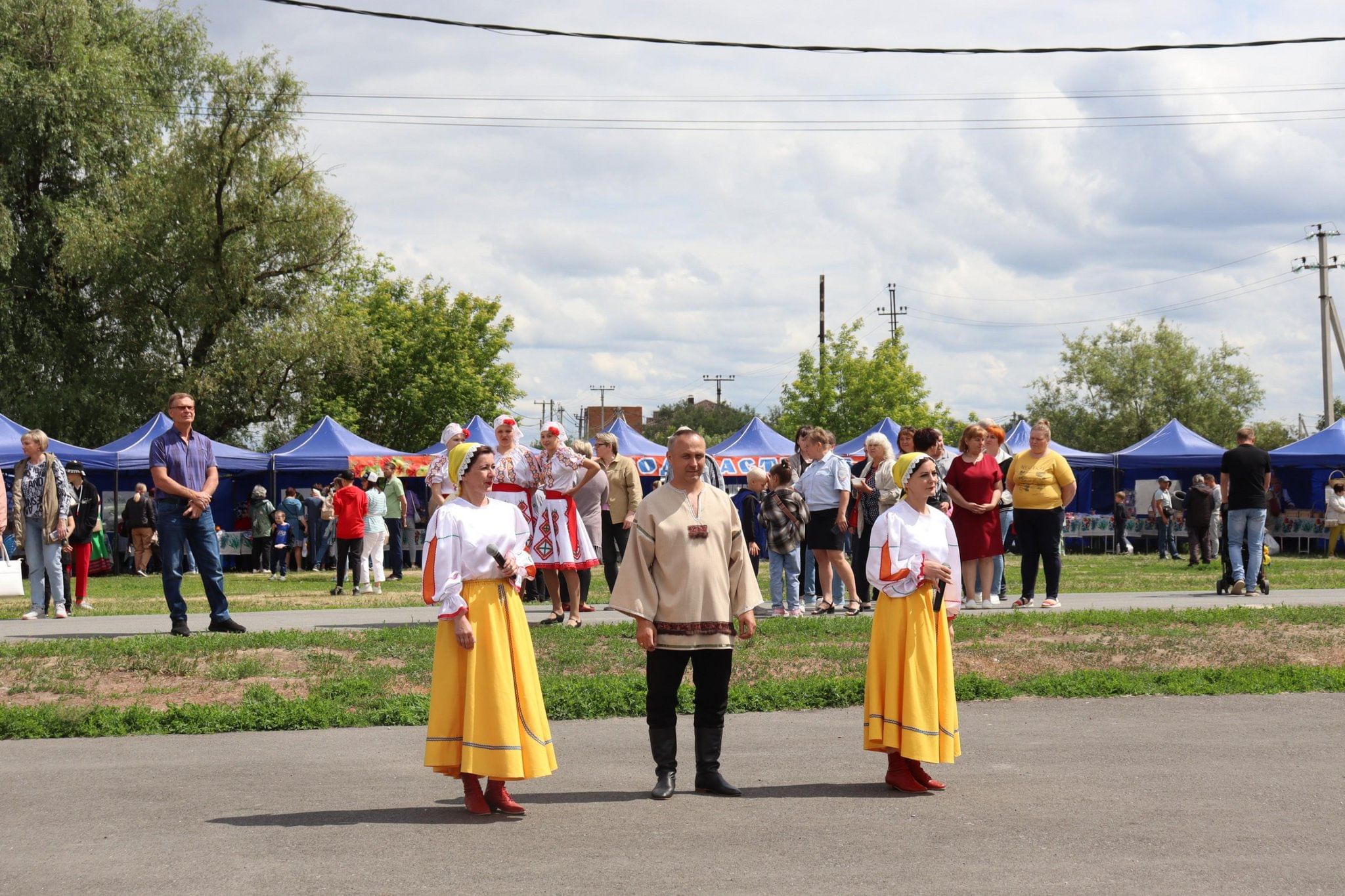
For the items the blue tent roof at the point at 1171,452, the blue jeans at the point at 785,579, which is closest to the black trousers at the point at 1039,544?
the blue jeans at the point at 785,579

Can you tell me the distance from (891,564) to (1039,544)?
8.02 metres

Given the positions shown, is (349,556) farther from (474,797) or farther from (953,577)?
(953,577)

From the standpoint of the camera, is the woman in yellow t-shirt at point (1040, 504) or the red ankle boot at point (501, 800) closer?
the red ankle boot at point (501, 800)

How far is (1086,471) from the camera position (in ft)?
114

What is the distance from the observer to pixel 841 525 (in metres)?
13.8

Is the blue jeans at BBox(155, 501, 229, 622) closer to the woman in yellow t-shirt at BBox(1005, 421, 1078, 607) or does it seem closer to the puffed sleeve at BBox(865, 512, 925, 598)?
the puffed sleeve at BBox(865, 512, 925, 598)

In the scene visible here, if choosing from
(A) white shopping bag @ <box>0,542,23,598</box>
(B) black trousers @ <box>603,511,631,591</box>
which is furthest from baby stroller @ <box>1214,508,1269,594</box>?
(A) white shopping bag @ <box>0,542,23,598</box>

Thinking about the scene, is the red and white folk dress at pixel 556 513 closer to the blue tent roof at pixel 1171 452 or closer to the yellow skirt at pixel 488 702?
the yellow skirt at pixel 488 702

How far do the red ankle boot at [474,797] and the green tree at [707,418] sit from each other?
102 metres

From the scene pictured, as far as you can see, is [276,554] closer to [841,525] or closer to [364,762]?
[841,525]

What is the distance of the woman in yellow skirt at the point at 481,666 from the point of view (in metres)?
6.12

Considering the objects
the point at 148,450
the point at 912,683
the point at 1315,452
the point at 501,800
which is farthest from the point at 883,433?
the point at 501,800

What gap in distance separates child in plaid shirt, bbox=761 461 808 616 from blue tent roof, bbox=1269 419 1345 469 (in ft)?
71.7

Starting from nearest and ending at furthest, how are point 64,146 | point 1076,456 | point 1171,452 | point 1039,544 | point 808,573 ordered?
point 1039,544 → point 808,573 → point 1171,452 → point 1076,456 → point 64,146
